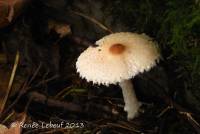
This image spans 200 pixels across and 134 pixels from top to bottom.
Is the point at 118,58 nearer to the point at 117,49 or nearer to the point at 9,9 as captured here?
the point at 117,49

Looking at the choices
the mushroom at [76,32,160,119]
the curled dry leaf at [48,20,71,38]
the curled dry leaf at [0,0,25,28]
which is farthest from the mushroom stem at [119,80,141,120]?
the curled dry leaf at [0,0,25,28]

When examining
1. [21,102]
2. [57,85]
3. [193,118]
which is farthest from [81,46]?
[193,118]

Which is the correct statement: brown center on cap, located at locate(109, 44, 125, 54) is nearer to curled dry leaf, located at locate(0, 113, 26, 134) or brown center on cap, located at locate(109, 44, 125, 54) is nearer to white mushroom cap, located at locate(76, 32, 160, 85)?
white mushroom cap, located at locate(76, 32, 160, 85)

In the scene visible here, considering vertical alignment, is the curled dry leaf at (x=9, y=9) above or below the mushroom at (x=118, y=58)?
above

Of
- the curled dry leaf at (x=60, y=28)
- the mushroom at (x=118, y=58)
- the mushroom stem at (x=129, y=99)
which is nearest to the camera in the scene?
the mushroom at (x=118, y=58)

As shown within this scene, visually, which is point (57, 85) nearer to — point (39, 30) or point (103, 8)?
point (39, 30)

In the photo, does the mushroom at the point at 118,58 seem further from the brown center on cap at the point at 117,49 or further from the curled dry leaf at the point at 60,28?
the curled dry leaf at the point at 60,28

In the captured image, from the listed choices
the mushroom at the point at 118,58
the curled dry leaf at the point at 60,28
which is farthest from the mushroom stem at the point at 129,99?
the curled dry leaf at the point at 60,28

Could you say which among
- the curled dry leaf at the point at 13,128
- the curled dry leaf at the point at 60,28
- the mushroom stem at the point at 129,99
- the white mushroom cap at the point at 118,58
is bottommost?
the curled dry leaf at the point at 13,128
